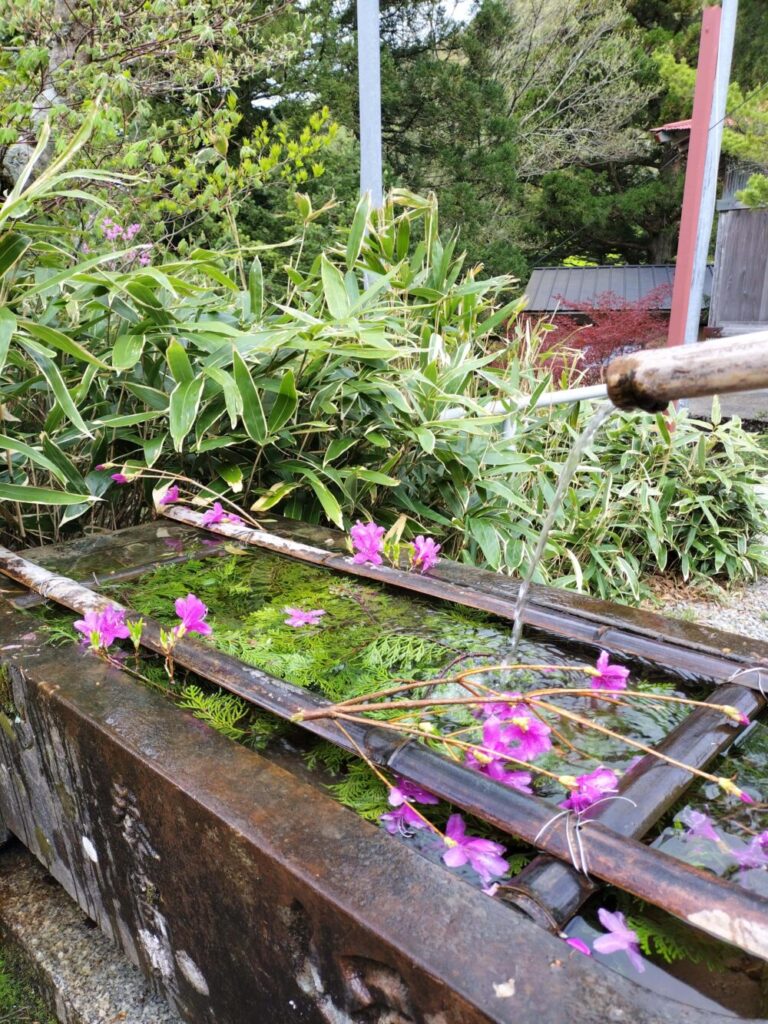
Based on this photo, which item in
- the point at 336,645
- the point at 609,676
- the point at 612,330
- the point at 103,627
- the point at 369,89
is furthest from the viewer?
the point at 612,330

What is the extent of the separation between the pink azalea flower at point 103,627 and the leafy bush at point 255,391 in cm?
49

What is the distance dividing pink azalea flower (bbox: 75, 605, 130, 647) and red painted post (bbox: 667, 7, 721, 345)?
17.6 feet

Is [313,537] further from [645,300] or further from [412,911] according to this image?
[645,300]

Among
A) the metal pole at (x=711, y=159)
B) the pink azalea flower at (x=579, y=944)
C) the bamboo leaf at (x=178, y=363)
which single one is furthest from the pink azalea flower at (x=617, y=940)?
the metal pole at (x=711, y=159)

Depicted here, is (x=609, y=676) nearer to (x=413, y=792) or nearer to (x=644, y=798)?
(x=644, y=798)

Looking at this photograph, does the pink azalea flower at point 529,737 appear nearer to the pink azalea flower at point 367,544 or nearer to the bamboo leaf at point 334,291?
the pink azalea flower at point 367,544

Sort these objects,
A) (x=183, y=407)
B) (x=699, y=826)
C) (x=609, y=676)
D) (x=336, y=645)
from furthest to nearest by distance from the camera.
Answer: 1. (x=183, y=407)
2. (x=336, y=645)
3. (x=609, y=676)
4. (x=699, y=826)

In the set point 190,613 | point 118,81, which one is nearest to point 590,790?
point 190,613

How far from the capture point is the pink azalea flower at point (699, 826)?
2.85ft

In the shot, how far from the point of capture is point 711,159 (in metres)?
5.75

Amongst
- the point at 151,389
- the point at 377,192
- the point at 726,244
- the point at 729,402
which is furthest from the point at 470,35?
the point at 151,389

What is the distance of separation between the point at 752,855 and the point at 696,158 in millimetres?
6143

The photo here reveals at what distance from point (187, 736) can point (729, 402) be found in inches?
396

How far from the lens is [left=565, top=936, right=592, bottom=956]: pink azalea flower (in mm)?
643
